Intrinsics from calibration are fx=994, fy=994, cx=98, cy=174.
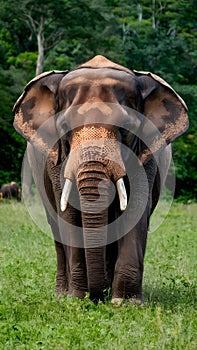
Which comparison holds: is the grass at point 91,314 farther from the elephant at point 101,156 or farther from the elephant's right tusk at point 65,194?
the elephant's right tusk at point 65,194

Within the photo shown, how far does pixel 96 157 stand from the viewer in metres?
8.95

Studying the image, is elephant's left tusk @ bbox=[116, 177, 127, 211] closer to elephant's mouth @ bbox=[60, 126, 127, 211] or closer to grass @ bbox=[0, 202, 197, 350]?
elephant's mouth @ bbox=[60, 126, 127, 211]

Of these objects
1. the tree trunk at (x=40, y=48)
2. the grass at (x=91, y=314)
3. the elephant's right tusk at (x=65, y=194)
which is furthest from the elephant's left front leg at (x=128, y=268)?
the tree trunk at (x=40, y=48)

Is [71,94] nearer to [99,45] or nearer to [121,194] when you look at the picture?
[121,194]

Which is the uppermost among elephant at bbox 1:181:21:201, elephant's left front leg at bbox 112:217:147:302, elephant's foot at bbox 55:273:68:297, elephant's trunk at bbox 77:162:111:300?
elephant's trunk at bbox 77:162:111:300

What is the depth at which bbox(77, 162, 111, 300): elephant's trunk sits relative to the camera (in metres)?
8.89

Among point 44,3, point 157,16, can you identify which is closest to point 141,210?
point 44,3

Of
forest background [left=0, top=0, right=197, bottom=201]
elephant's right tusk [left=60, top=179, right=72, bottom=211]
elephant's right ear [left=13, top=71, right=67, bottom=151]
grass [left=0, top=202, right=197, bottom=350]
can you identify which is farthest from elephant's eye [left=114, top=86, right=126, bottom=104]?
forest background [left=0, top=0, right=197, bottom=201]

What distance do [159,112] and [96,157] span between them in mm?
1439

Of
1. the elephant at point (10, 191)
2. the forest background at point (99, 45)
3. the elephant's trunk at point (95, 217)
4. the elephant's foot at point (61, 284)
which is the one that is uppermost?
the elephant's trunk at point (95, 217)

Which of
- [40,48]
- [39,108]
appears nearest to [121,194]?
[39,108]

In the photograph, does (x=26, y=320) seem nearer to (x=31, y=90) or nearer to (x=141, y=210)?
(x=141, y=210)

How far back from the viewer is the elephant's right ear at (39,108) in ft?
33.3

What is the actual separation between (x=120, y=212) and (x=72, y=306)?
1224 millimetres
